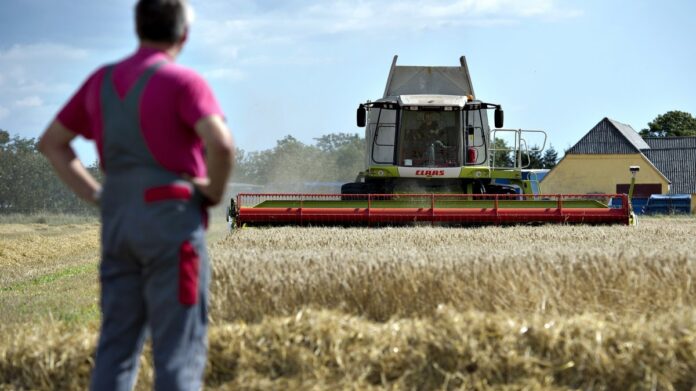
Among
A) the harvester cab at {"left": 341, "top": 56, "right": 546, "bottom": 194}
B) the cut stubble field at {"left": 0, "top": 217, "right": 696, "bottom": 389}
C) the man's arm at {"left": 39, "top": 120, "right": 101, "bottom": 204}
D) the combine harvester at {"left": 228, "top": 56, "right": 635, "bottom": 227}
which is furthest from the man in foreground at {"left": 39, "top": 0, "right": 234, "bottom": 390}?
the harvester cab at {"left": 341, "top": 56, "right": 546, "bottom": 194}

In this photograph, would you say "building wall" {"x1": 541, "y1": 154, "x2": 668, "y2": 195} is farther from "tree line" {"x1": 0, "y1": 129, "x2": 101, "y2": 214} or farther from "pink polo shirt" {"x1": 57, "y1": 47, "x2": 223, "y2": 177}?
"pink polo shirt" {"x1": 57, "y1": 47, "x2": 223, "y2": 177}

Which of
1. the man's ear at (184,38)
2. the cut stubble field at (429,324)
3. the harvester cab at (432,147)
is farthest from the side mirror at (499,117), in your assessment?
the man's ear at (184,38)

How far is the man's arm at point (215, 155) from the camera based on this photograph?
3248mm

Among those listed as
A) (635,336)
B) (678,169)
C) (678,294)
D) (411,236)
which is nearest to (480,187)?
(411,236)

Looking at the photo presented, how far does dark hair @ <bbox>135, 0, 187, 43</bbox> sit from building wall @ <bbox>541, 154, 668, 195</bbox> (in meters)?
50.5

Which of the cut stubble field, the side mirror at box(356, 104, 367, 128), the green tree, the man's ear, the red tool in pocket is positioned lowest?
the cut stubble field

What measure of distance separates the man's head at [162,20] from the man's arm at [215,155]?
40cm

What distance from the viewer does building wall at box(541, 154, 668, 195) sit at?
53.0 m

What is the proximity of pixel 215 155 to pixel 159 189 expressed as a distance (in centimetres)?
24

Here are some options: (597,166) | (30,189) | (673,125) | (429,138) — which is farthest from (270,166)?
(429,138)

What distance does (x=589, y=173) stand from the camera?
53.6m

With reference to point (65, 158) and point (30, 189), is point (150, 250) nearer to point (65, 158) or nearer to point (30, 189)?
point (65, 158)

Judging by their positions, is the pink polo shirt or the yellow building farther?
the yellow building

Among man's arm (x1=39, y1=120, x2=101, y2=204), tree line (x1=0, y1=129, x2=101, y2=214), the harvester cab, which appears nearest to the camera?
man's arm (x1=39, y1=120, x2=101, y2=204)
